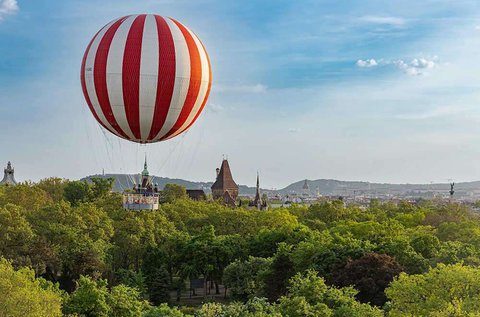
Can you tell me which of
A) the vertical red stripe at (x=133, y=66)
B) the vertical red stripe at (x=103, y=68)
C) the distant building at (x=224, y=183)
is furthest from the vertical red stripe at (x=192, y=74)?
the distant building at (x=224, y=183)

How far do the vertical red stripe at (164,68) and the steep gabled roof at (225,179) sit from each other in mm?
97581

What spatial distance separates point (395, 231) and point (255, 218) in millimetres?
15817

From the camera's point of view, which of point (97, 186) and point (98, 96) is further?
point (97, 186)

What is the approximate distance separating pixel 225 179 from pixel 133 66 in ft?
329

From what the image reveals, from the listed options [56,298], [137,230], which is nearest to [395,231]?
[137,230]

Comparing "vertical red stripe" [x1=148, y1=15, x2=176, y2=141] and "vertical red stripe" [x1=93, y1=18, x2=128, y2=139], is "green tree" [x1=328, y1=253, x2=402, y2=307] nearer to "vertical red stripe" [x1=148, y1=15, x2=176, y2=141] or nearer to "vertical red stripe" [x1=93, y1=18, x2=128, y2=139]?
"vertical red stripe" [x1=148, y1=15, x2=176, y2=141]

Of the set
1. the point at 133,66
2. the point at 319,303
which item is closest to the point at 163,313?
the point at 319,303

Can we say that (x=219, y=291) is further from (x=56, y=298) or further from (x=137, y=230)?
(x=56, y=298)

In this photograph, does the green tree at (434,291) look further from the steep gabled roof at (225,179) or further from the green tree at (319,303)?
the steep gabled roof at (225,179)

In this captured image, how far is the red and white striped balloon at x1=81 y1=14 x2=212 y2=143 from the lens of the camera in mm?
32594

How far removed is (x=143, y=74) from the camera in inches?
1286

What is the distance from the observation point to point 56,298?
26.5 meters

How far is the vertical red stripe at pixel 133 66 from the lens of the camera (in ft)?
106

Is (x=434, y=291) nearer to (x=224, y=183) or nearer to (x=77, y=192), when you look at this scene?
(x=77, y=192)
